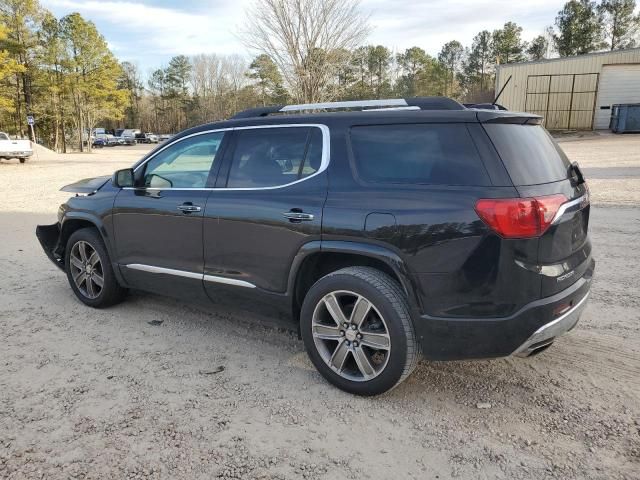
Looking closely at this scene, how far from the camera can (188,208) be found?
12.7ft

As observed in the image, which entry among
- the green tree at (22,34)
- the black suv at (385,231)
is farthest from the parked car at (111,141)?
the black suv at (385,231)

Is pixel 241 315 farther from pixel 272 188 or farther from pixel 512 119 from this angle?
pixel 512 119

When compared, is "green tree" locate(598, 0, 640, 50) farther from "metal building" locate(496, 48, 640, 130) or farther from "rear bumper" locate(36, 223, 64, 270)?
"rear bumper" locate(36, 223, 64, 270)

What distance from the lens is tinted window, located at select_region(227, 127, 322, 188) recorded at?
133 inches

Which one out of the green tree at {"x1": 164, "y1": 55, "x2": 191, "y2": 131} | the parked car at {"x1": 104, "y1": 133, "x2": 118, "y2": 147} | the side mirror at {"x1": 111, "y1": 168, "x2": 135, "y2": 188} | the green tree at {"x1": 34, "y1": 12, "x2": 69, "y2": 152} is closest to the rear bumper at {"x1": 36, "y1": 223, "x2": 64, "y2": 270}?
the side mirror at {"x1": 111, "y1": 168, "x2": 135, "y2": 188}

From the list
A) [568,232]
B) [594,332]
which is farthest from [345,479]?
[594,332]

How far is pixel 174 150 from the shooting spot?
421cm

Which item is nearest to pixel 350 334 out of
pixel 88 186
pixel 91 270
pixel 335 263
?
pixel 335 263

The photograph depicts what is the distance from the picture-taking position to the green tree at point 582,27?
57.1m

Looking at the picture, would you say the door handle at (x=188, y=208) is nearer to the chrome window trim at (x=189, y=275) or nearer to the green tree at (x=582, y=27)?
the chrome window trim at (x=189, y=275)

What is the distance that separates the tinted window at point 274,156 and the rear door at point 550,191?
45.0 inches

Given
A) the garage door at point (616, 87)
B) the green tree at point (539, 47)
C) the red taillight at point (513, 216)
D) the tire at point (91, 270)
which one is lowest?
the tire at point (91, 270)

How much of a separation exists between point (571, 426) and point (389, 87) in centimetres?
5540

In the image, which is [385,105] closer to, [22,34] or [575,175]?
[575,175]
